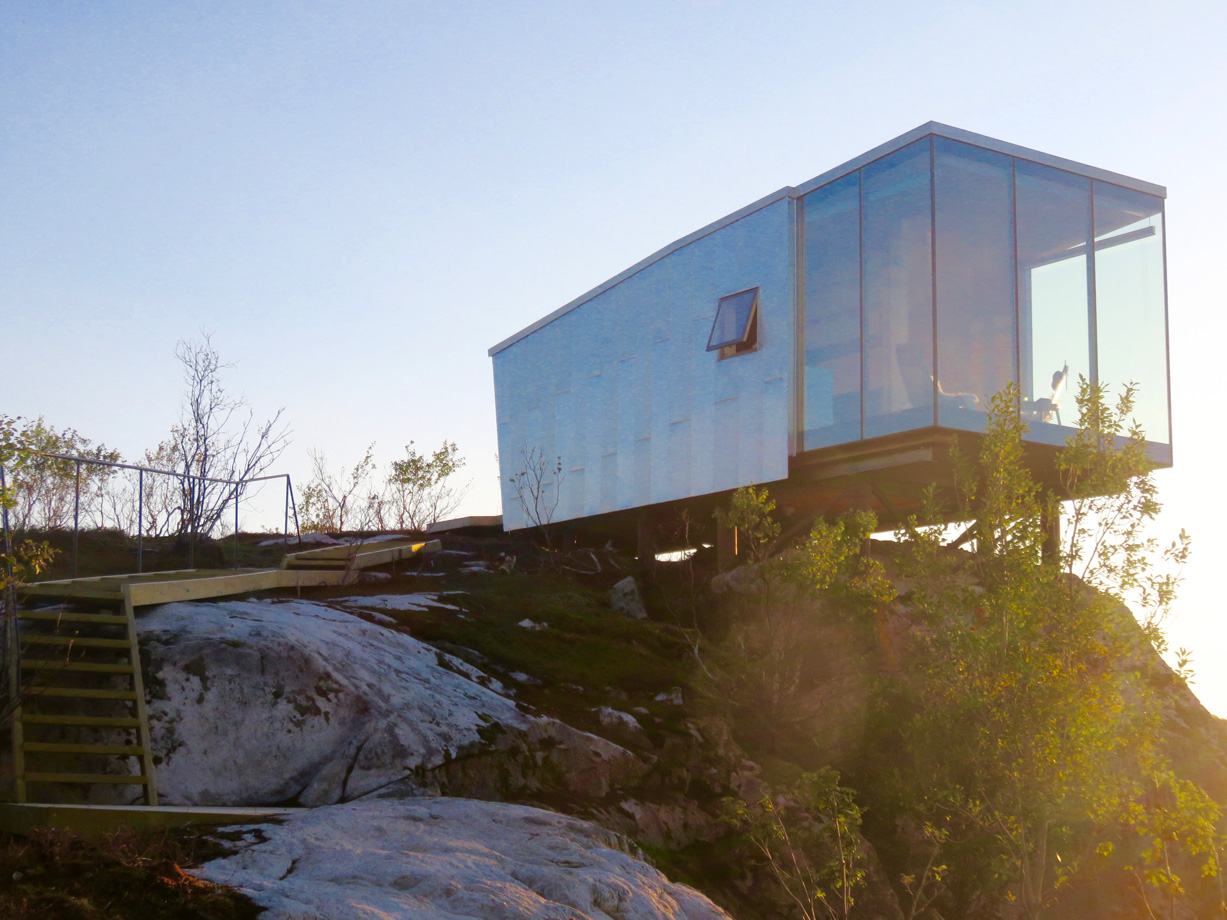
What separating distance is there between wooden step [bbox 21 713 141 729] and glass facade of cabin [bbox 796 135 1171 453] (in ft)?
40.2

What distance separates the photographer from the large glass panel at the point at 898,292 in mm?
16734

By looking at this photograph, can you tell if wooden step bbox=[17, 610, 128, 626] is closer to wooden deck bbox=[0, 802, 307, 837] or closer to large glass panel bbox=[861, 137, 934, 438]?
wooden deck bbox=[0, 802, 307, 837]

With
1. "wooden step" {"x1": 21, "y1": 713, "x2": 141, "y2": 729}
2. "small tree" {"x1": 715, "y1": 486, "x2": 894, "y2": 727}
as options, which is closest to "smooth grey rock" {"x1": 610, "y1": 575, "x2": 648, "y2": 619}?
"small tree" {"x1": 715, "y1": 486, "x2": 894, "y2": 727}

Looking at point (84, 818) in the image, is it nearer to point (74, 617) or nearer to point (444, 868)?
point (444, 868)

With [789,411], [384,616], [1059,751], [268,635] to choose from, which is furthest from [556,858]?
[789,411]

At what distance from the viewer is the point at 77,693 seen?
8.51 meters

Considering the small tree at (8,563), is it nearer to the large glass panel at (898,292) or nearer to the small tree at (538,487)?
the large glass panel at (898,292)

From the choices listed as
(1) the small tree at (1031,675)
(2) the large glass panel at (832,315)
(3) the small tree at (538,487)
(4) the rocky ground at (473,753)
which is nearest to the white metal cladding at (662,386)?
(3) the small tree at (538,487)

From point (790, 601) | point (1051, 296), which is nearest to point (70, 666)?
point (790, 601)

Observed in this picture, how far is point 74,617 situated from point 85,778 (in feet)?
7.18

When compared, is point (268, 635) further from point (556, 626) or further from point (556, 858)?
point (556, 626)

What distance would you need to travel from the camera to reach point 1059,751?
9.80 metres

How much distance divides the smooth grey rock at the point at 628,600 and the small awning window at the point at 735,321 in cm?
501

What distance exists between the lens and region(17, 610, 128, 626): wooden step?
952 centimetres
